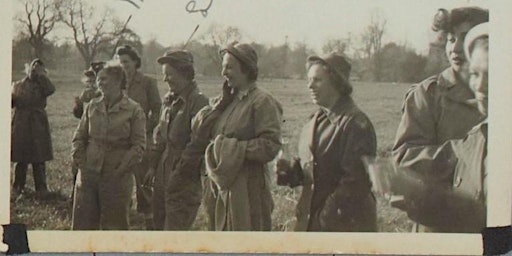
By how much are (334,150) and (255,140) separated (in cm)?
16

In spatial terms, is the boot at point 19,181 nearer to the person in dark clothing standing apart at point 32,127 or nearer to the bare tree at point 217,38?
the person in dark clothing standing apart at point 32,127

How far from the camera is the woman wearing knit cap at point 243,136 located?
2088 mm

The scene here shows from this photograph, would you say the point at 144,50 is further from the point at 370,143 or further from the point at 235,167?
the point at 370,143

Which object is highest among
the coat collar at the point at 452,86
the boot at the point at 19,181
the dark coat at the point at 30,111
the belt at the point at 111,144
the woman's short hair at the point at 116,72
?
the woman's short hair at the point at 116,72

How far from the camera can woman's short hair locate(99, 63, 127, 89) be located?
209 cm

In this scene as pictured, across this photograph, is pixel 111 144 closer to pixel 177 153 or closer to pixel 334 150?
pixel 177 153

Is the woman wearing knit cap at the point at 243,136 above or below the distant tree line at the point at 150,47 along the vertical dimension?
below

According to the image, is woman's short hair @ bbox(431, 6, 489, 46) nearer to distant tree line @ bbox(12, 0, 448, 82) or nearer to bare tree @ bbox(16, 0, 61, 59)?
distant tree line @ bbox(12, 0, 448, 82)

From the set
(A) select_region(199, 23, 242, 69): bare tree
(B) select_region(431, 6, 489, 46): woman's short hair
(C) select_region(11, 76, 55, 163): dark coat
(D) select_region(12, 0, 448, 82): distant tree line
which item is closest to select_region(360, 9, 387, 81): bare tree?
(D) select_region(12, 0, 448, 82): distant tree line

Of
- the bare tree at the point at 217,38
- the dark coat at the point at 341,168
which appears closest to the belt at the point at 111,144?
the bare tree at the point at 217,38

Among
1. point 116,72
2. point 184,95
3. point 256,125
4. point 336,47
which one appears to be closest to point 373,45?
point 336,47

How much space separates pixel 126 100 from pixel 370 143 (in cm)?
50

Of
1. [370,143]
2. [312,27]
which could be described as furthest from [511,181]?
[312,27]

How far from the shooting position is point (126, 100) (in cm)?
210
